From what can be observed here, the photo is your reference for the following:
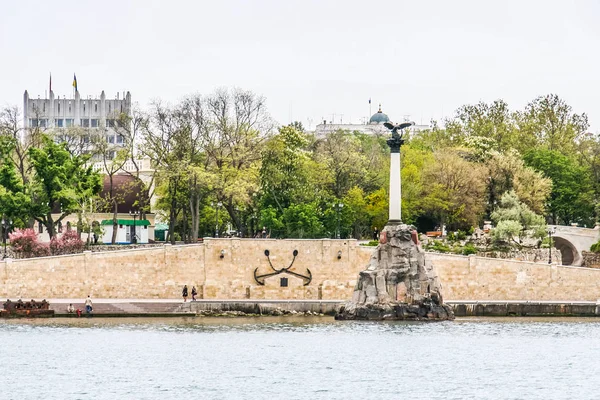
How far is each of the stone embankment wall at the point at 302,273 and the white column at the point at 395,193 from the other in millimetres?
4543

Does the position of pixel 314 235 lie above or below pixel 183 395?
above

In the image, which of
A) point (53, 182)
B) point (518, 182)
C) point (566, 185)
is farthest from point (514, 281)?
point (53, 182)

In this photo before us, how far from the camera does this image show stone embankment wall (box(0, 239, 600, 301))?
86438 mm

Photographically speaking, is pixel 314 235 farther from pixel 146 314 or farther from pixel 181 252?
pixel 146 314

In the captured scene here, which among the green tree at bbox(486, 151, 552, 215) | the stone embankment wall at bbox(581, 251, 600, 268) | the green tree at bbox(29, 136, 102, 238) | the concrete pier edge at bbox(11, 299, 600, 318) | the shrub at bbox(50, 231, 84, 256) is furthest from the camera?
the green tree at bbox(486, 151, 552, 215)

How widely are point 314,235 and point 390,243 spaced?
18.2 meters

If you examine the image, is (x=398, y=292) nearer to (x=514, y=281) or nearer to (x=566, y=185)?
(x=514, y=281)

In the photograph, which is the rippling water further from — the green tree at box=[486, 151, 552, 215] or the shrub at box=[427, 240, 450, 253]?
the green tree at box=[486, 151, 552, 215]

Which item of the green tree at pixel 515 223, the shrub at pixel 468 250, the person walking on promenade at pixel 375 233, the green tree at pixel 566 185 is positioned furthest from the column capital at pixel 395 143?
the green tree at pixel 566 185

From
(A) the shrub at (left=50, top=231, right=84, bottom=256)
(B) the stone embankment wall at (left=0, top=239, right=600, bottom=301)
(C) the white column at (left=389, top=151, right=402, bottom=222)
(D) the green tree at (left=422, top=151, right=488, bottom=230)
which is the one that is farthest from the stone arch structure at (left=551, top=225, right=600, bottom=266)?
(A) the shrub at (left=50, top=231, right=84, bottom=256)

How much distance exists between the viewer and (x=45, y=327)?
250 feet

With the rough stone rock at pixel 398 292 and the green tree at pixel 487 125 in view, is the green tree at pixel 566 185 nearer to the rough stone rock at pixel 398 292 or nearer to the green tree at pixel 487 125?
the green tree at pixel 487 125

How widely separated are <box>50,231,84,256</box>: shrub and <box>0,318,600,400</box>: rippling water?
14086mm

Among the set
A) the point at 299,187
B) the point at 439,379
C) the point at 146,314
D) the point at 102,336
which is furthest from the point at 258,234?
the point at 439,379
